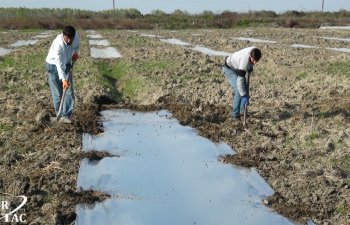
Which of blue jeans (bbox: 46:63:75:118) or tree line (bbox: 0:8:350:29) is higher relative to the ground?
blue jeans (bbox: 46:63:75:118)

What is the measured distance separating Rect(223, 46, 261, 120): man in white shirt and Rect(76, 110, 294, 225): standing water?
95 centimetres

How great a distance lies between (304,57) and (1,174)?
11050 millimetres

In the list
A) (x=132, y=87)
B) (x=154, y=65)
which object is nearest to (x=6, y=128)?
(x=132, y=87)

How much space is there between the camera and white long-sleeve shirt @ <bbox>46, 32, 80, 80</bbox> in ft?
23.2

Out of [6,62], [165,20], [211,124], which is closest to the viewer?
[211,124]

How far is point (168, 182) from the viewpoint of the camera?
5.77 m

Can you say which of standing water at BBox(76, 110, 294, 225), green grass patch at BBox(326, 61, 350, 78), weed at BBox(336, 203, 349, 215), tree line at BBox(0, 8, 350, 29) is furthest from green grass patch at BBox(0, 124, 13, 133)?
tree line at BBox(0, 8, 350, 29)

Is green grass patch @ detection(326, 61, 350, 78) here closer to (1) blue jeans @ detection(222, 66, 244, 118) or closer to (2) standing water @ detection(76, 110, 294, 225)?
(1) blue jeans @ detection(222, 66, 244, 118)

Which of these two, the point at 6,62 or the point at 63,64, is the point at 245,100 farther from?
the point at 6,62

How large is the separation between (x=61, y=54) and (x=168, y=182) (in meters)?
2.74

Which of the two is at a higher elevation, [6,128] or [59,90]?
[59,90]

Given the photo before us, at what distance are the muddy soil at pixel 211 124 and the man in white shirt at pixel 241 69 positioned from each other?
440mm

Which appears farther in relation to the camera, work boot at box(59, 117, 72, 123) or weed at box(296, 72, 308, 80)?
weed at box(296, 72, 308, 80)

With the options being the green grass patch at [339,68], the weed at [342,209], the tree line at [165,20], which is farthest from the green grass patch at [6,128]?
the tree line at [165,20]
